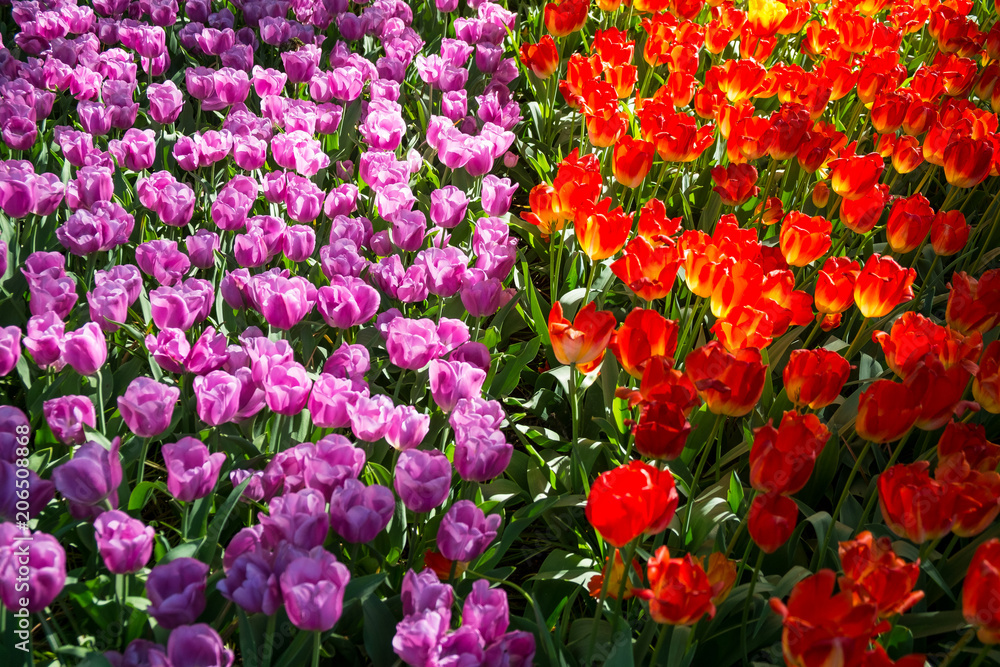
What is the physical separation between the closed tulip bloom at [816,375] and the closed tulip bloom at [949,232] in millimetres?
766

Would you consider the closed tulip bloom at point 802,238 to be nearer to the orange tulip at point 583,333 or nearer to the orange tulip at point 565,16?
the orange tulip at point 583,333

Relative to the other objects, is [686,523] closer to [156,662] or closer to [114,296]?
[156,662]

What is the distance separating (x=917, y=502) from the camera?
111cm

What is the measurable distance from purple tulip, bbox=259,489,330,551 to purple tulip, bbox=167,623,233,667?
0.52 ft

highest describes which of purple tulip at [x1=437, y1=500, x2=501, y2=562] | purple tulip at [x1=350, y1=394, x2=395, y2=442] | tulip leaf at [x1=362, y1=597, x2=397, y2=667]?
purple tulip at [x1=350, y1=394, x2=395, y2=442]

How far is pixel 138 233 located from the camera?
2.12 metres

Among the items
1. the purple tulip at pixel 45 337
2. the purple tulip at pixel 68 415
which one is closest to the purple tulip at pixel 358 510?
the purple tulip at pixel 68 415

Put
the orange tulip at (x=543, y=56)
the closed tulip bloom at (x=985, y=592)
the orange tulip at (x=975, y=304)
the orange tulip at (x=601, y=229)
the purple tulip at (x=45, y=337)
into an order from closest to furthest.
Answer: the closed tulip bloom at (x=985, y=592) → the purple tulip at (x=45, y=337) → the orange tulip at (x=975, y=304) → the orange tulip at (x=601, y=229) → the orange tulip at (x=543, y=56)

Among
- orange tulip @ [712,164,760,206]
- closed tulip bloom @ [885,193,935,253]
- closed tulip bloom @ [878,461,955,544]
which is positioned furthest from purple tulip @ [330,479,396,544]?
closed tulip bloom @ [885,193,935,253]

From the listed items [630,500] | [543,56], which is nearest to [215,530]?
[630,500]

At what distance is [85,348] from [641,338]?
36.2 inches

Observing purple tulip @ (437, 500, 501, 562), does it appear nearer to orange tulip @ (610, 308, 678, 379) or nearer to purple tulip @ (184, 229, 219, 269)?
orange tulip @ (610, 308, 678, 379)

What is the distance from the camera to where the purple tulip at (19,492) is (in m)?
1.08

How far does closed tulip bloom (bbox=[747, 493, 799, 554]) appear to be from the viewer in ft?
3.68
